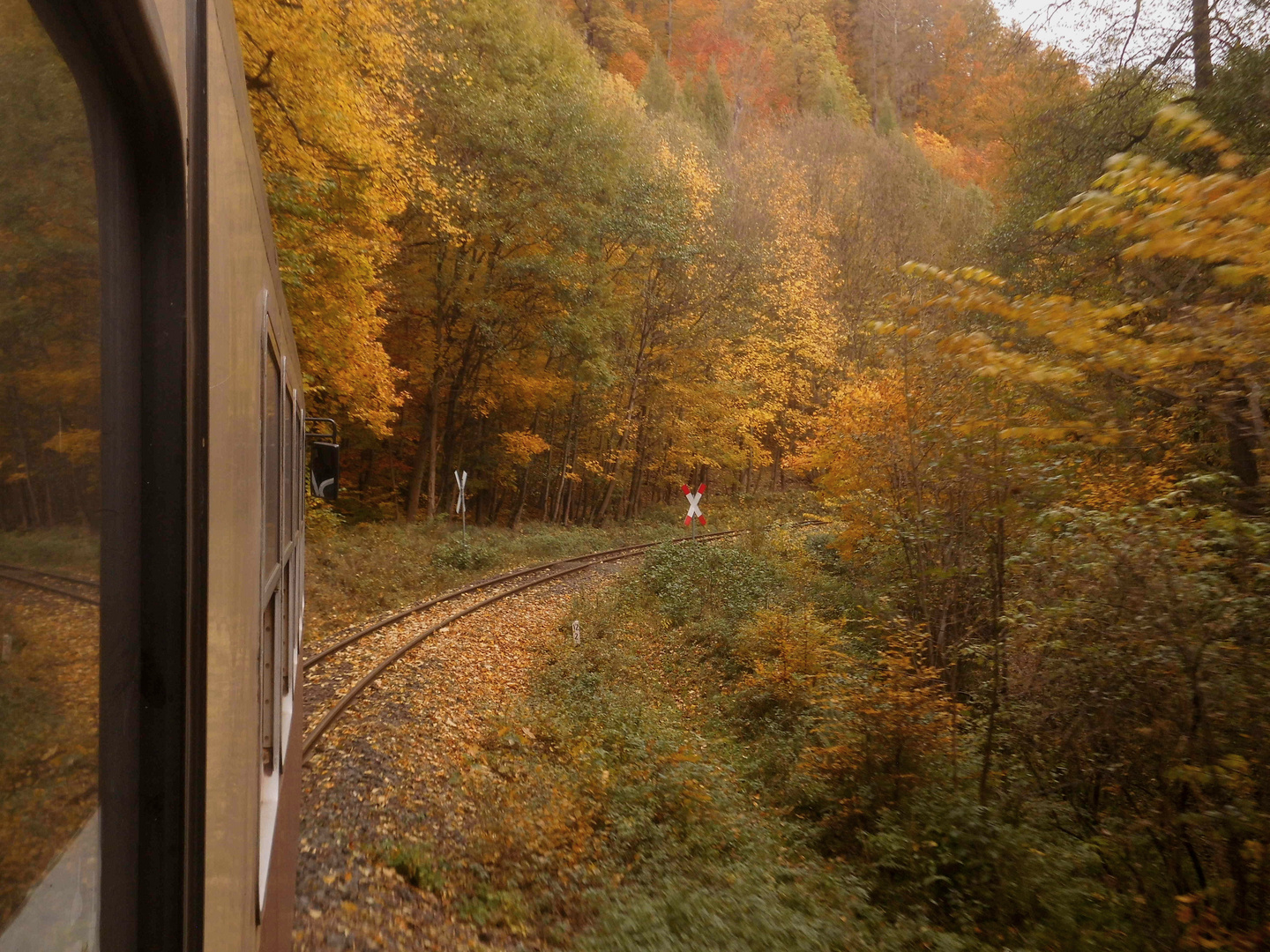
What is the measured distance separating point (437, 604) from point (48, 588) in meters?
14.9

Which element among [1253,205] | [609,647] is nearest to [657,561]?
[609,647]

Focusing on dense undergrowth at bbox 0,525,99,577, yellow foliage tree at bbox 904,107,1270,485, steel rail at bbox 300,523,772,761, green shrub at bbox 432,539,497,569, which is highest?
yellow foliage tree at bbox 904,107,1270,485

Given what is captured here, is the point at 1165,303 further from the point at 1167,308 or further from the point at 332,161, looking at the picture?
the point at 332,161

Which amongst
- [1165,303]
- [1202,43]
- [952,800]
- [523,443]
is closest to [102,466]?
[1165,303]

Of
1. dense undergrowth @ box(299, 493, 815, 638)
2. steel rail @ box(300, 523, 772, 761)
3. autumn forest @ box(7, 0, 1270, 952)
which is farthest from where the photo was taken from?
dense undergrowth @ box(299, 493, 815, 638)

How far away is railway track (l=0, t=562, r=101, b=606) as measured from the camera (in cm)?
84

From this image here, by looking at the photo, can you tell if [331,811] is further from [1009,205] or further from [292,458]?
[1009,205]

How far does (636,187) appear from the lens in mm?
26156

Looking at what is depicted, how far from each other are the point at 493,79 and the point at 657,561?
1423 centimetres

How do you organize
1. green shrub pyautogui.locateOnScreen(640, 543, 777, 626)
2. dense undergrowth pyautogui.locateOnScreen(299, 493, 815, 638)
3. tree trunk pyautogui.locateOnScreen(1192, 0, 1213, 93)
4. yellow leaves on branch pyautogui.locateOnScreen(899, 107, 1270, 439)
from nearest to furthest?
1. yellow leaves on branch pyautogui.locateOnScreen(899, 107, 1270, 439)
2. tree trunk pyautogui.locateOnScreen(1192, 0, 1213, 93)
3. dense undergrowth pyautogui.locateOnScreen(299, 493, 815, 638)
4. green shrub pyautogui.locateOnScreen(640, 543, 777, 626)

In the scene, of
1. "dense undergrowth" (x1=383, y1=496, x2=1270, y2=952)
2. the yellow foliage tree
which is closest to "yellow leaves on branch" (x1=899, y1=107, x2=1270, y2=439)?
the yellow foliage tree

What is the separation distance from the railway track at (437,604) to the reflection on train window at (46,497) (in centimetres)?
721

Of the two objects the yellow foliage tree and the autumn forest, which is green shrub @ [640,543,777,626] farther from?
the yellow foliage tree

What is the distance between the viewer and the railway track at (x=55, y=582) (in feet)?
2.77
